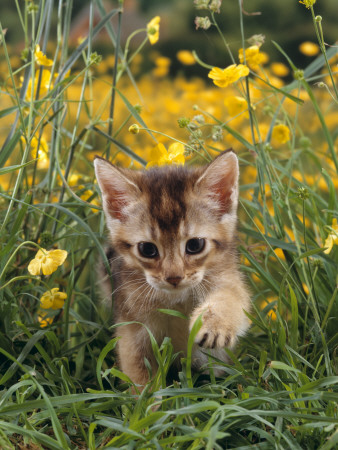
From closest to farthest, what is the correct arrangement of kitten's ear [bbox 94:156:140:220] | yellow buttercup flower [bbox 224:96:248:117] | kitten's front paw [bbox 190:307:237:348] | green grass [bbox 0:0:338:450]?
green grass [bbox 0:0:338:450] → kitten's front paw [bbox 190:307:237:348] → kitten's ear [bbox 94:156:140:220] → yellow buttercup flower [bbox 224:96:248:117]

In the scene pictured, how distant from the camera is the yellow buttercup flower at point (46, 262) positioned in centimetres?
225

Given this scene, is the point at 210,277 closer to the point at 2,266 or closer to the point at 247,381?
the point at 247,381

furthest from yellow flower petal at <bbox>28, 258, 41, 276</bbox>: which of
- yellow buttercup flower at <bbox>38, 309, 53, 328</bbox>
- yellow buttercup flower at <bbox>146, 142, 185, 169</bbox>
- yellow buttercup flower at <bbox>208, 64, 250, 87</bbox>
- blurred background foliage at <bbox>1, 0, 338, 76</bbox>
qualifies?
blurred background foliage at <bbox>1, 0, 338, 76</bbox>

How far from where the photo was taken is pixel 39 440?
1.88 meters

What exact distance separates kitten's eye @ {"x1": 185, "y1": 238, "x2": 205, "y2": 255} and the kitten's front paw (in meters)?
0.25

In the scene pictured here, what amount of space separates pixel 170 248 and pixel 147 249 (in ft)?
0.36

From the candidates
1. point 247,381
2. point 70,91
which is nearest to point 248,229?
point 247,381

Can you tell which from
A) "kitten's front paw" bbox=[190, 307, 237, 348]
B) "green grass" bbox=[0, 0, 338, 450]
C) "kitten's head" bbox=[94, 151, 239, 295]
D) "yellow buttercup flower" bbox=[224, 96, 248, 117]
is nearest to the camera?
"green grass" bbox=[0, 0, 338, 450]

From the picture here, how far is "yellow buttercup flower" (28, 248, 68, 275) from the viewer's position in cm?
225

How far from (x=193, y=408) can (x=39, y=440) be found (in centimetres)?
45

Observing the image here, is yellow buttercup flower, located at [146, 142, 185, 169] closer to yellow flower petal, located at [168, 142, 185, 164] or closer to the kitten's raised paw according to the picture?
yellow flower petal, located at [168, 142, 185, 164]

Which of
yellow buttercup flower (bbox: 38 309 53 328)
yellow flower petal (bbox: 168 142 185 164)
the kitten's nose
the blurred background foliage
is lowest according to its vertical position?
the blurred background foliage

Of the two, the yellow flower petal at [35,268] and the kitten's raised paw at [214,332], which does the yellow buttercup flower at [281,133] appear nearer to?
the kitten's raised paw at [214,332]

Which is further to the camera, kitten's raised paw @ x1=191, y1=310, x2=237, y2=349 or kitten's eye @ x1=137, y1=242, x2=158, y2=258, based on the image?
kitten's eye @ x1=137, y1=242, x2=158, y2=258
